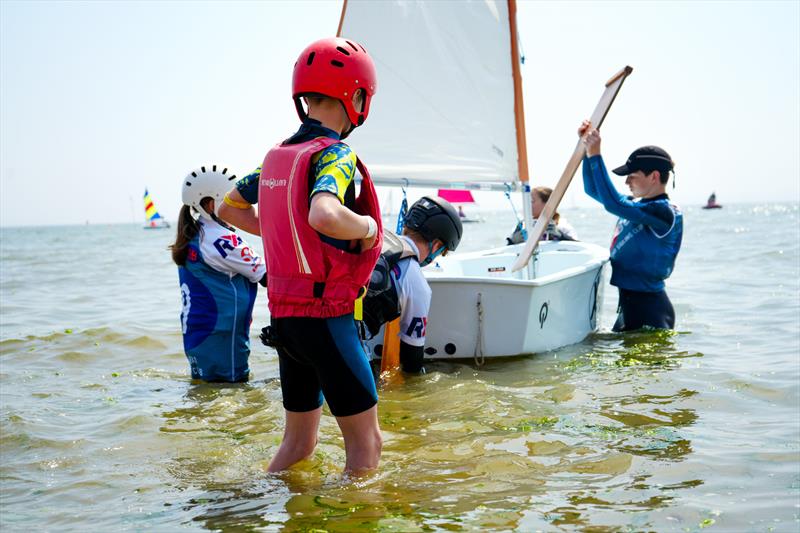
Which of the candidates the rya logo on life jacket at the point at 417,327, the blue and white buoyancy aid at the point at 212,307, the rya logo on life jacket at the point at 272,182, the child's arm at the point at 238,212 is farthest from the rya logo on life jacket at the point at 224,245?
the rya logo on life jacket at the point at 272,182

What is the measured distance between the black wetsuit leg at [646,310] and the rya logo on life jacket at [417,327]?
8.33 feet

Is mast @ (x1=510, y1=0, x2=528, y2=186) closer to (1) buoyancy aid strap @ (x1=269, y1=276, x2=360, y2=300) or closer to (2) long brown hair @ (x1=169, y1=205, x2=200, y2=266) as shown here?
(2) long brown hair @ (x1=169, y1=205, x2=200, y2=266)

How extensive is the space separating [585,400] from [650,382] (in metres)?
0.74

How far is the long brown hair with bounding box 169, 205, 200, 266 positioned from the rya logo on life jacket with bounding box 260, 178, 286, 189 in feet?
7.46

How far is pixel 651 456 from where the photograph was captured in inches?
144

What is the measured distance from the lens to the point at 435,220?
15.1ft

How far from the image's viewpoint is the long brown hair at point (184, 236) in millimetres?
4898

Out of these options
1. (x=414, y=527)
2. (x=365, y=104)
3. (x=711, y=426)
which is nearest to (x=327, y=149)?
(x=365, y=104)

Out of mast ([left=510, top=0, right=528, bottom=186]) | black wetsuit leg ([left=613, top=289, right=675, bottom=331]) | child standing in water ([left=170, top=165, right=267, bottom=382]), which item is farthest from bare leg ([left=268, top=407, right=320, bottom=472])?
mast ([left=510, top=0, right=528, bottom=186])

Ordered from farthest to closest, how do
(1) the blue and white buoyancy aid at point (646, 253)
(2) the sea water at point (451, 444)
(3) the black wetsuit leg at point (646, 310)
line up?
(3) the black wetsuit leg at point (646, 310), (1) the blue and white buoyancy aid at point (646, 253), (2) the sea water at point (451, 444)

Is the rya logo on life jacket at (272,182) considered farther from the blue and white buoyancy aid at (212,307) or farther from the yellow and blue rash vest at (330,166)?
the blue and white buoyancy aid at (212,307)

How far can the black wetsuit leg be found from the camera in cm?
652

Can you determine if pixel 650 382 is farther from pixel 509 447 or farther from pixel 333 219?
pixel 333 219

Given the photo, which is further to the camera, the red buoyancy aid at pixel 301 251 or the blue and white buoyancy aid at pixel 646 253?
the blue and white buoyancy aid at pixel 646 253
